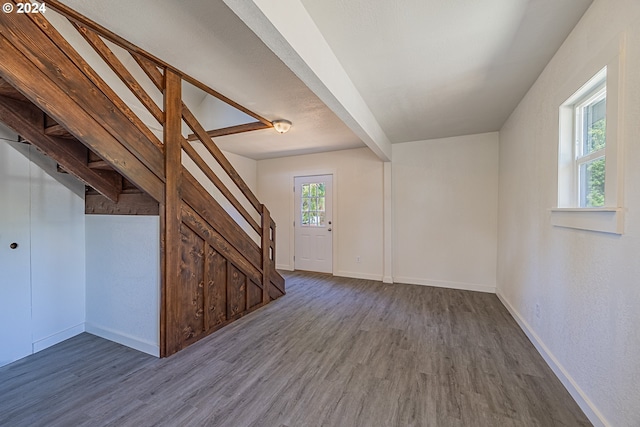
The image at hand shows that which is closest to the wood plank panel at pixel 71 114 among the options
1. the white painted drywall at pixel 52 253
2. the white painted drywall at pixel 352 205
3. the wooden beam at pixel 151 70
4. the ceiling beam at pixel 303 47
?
the wooden beam at pixel 151 70

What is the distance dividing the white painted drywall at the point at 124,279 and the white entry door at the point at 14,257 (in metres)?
0.44

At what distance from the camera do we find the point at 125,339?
2.36m

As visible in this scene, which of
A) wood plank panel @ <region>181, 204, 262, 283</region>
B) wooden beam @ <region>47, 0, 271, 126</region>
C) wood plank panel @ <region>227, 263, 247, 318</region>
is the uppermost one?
wooden beam @ <region>47, 0, 271, 126</region>

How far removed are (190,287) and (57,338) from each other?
1.35 meters

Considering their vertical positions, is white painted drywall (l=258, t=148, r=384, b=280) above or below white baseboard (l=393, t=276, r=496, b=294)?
above

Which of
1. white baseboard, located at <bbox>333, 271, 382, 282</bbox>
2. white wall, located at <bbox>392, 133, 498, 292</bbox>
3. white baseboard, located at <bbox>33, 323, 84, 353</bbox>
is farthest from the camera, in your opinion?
white baseboard, located at <bbox>333, 271, 382, 282</bbox>

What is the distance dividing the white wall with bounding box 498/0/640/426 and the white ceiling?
0.82 ft

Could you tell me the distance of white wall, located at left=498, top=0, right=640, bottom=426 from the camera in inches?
48.1

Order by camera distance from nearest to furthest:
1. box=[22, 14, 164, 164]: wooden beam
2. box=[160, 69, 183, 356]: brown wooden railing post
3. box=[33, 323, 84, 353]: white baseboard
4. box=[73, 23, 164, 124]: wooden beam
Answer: box=[22, 14, 164, 164]: wooden beam
box=[73, 23, 164, 124]: wooden beam
box=[160, 69, 183, 356]: brown wooden railing post
box=[33, 323, 84, 353]: white baseboard

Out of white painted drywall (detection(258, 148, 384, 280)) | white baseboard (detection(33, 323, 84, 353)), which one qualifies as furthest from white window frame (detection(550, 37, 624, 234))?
white baseboard (detection(33, 323, 84, 353))

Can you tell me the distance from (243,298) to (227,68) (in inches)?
95.4

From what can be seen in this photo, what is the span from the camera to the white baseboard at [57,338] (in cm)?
226

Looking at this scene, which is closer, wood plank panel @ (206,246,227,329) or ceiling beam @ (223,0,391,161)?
ceiling beam @ (223,0,391,161)

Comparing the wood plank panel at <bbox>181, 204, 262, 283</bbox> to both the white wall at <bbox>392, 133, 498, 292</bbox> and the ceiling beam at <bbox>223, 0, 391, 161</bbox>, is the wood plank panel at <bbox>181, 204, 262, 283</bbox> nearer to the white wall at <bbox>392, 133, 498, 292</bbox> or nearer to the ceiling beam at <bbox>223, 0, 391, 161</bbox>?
the ceiling beam at <bbox>223, 0, 391, 161</bbox>
